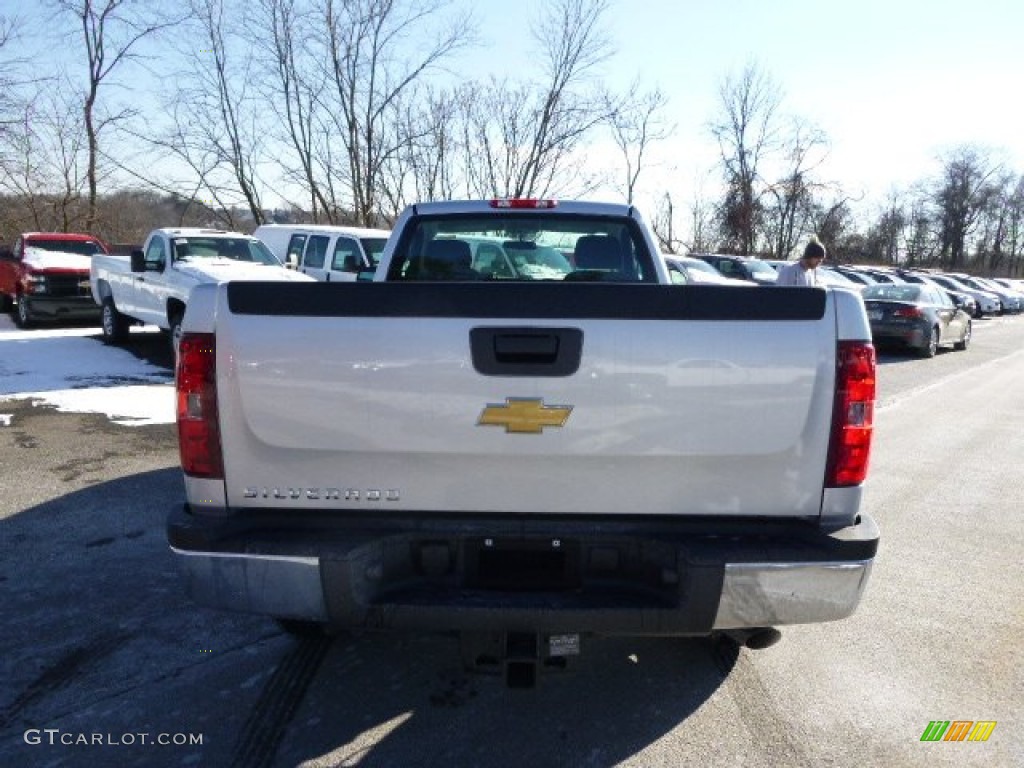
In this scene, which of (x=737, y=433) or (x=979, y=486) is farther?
(x=979, y=486)

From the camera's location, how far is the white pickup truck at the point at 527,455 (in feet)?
7.86

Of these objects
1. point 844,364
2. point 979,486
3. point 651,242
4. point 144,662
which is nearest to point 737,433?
point 844,364

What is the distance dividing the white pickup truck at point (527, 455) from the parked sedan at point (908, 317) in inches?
585

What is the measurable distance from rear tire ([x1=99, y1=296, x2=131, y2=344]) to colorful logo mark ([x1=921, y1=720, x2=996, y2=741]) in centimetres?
1274

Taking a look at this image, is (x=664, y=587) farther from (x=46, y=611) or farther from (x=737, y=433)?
(x=46, y=611)

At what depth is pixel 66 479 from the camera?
5.84 metres

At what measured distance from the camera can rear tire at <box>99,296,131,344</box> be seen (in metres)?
12.8

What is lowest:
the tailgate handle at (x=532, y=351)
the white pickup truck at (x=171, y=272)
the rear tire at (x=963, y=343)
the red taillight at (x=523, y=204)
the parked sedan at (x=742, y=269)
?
the rear tire at (x=963, y=343)

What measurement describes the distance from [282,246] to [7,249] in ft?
23.0

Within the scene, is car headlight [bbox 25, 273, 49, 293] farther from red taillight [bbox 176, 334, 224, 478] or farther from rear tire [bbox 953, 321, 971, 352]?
rear tire [bbox 953, 321, 971, 352]

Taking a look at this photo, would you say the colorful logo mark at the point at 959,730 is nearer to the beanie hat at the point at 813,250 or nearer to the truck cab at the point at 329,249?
the beanie hat at the point at 813,250

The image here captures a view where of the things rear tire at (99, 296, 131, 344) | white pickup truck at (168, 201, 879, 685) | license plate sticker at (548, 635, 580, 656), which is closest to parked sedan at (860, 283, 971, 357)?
rear tire at (99, 296, 131, 344)

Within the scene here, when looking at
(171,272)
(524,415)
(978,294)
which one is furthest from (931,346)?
(978,294)

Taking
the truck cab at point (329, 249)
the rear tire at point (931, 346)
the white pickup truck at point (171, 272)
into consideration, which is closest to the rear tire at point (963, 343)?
the rear tire at point (931, 346)
